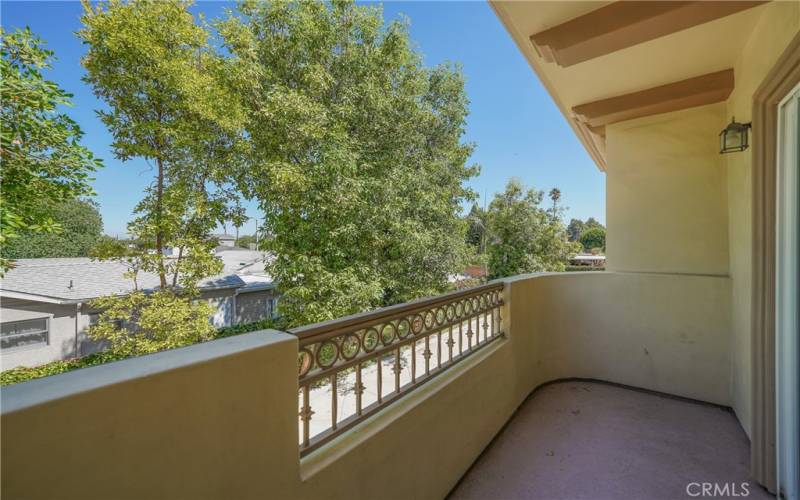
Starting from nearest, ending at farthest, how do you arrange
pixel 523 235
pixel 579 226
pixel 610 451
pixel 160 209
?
pixel 610 451, pixel 160 209, pixel 523 235, pixel 579 226

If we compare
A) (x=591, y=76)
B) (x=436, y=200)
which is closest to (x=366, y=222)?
(x=436, y=200)

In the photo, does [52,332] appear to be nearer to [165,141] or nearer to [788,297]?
[165,141]

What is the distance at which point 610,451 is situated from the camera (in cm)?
233

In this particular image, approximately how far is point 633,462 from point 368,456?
205 cm

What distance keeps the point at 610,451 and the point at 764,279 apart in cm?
152

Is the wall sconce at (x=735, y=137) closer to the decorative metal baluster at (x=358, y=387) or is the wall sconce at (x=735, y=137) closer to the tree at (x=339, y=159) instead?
the decorative metal baluster at (x=358, y=387)

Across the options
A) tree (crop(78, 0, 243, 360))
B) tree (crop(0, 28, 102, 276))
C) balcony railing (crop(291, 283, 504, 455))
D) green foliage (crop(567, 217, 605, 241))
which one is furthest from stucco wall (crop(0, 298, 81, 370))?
green foliage (crop(567, 217, 605, 241))

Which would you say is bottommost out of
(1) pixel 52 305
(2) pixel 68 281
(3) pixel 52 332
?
(3) pixel 52 332

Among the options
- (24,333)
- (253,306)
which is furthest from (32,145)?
(253,306)

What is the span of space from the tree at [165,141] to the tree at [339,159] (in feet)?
2.29

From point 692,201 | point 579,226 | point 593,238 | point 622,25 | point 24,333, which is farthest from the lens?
point 579,226

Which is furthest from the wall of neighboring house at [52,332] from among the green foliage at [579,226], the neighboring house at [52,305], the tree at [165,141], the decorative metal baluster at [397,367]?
the green foliage at [579,226]

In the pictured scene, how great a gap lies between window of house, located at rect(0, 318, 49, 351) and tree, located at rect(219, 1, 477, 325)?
6.45 m

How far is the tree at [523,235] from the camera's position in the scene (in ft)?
35.8
